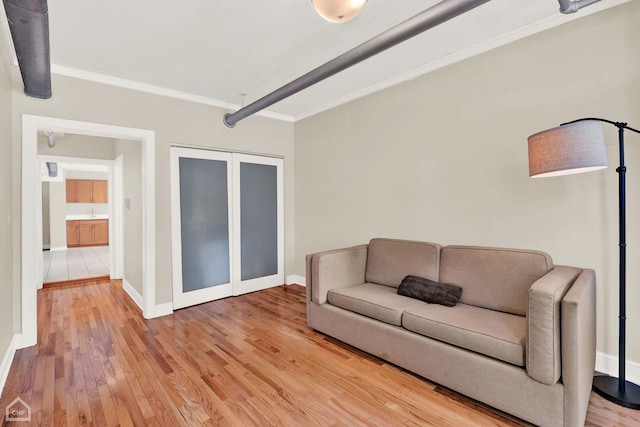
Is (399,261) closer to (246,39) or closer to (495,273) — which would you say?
(495,273)

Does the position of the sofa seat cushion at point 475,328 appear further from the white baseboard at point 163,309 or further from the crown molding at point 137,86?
the crown molding at point 137,86

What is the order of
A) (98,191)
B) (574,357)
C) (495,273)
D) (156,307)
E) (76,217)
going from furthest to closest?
1. (98,191)
2. (76,217)
3. (156,307)
4. (495,273)
5. (574,357)

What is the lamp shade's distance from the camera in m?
1.71

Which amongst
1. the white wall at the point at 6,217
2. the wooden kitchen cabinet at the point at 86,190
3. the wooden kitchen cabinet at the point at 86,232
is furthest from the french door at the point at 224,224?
the wooden kitchen cabinet at the point at 86,232

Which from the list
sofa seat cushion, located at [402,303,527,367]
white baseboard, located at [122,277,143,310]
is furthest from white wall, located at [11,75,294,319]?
sofa seat cushion, located at [402,303,527,367]

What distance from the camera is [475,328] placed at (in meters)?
1.99

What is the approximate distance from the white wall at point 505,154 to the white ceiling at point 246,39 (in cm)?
21

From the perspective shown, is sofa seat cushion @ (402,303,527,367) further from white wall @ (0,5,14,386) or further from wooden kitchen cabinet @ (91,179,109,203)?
wooden kitchen cabinet @ (91,179,109,203)

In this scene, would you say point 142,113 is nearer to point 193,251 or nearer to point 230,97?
point 230,97

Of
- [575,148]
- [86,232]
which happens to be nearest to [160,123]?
[575,148]

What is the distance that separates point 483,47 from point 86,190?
1137cm

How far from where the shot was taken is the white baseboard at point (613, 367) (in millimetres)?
2080

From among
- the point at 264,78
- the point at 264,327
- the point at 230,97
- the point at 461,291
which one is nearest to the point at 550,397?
the point at 461,291

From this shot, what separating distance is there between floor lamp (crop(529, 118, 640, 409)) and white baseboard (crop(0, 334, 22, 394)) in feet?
12.8
